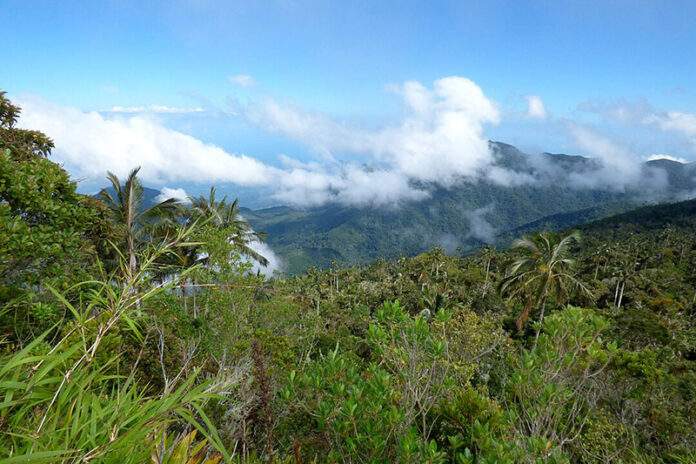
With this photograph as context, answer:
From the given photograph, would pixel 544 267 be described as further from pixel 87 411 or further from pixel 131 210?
pixel 87 411

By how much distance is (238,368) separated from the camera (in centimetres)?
382

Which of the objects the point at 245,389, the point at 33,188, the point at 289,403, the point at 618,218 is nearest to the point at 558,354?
→ the point at 289,403

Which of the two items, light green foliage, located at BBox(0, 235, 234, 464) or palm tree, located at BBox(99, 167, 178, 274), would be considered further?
palm tree, located at BBox(99, 167, 178, 274)

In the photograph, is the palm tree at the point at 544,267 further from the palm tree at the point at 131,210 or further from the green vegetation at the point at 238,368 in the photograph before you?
the palm tree at the point at 131,210

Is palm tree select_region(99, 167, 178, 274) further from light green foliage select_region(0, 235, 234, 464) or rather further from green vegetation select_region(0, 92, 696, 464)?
light green foliage select_region(0, 235, 234, 464)

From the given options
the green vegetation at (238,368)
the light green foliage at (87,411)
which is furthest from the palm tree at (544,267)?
the light green foliage at (87,411)

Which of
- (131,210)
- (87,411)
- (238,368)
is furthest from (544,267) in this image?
(87,411)

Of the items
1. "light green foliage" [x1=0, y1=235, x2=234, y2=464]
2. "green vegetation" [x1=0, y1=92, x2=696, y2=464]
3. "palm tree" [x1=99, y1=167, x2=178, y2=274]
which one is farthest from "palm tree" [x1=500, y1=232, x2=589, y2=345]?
"light green foliage" [x1=0, y1=235, x2=234, y2=464]

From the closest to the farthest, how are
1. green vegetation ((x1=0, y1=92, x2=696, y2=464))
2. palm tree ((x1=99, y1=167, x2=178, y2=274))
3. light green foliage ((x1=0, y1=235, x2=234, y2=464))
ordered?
1. light green foliage ((x1=0, y1=235, x2=234, y2=464))
2. green vegetation ((x1=0, y1=92, x2=696, y2=464))
3. palm tree ((x1=99, y1=167, x2=178, y2=274))

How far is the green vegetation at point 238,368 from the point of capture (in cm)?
182

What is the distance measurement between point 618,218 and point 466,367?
A: 173570 mm

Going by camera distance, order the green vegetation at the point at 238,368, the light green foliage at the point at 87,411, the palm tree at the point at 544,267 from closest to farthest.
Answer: the light green foliage at the point at 87,411 < the green vegetation at the point at 238,368 < the palm tree at the point at 544,267

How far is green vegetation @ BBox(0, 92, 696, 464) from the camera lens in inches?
71.8

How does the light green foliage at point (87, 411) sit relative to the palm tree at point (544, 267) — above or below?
above
